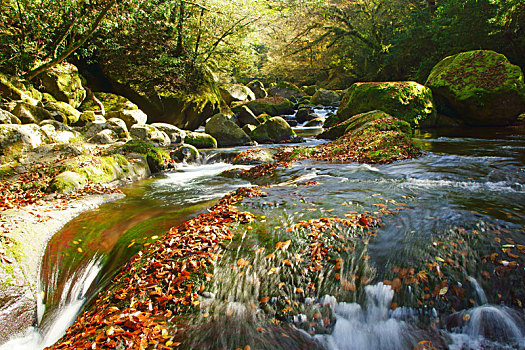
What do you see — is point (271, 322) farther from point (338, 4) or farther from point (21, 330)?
point (338, 4)

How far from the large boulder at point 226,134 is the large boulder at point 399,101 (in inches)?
234

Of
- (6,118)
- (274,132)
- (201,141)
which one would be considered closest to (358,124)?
(274,132)

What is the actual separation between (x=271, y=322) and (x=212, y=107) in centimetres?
1747

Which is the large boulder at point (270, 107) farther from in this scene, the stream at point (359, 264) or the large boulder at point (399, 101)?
the stream at point (359, 264)

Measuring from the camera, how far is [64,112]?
12.2m

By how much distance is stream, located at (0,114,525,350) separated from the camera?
236cm

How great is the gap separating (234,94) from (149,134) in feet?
50.2

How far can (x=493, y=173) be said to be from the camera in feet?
19.4

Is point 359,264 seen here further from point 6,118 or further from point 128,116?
point 128,116

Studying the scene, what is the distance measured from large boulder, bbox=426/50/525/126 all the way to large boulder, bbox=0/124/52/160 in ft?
58.0

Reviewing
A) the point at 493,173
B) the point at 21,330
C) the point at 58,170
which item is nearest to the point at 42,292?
the point at 21,330

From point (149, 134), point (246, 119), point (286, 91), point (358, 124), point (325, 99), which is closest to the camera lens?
point (358, 124)

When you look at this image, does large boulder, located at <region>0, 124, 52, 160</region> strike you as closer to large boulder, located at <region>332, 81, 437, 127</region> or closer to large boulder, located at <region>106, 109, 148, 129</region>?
large boulder, located at <region>106, 109, 148, 129</region>

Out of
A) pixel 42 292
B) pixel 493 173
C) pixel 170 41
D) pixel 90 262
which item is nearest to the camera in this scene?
pixel 42 292
